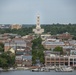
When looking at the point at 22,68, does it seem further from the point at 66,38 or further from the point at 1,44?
the point at 66,38

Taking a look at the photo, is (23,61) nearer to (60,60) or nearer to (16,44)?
(60,60)

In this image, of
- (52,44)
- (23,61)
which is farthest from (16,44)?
(23,61)

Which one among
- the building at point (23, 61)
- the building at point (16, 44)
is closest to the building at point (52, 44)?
the building at point (16, 44)

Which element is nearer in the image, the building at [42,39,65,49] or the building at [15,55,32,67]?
the building at [15,55,32,67]

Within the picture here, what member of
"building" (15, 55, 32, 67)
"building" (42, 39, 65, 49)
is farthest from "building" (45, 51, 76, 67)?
"building" (42, 39, 65, 49)

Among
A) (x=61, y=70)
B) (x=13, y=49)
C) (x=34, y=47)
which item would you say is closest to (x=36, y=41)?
(x=34, y=47)

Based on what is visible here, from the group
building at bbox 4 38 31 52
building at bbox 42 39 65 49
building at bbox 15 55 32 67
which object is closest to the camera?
building at bbox 15 55 32 67

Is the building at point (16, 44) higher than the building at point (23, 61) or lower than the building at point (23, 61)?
higher

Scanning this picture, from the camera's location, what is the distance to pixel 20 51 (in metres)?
35.6

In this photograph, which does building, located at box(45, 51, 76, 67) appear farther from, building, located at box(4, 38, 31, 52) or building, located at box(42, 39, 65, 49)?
building, located at box(42, 39, 65, 49)

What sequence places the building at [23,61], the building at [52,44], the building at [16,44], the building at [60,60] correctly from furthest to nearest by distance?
the building at [52,44] < the building at [16,44] < the building at [60,60] < the building at [23,61]

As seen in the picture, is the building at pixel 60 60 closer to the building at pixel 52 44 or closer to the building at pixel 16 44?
the building at pixel 16 44

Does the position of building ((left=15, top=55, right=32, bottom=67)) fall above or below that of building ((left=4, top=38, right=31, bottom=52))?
below

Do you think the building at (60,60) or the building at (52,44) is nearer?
the building at (60,60)
